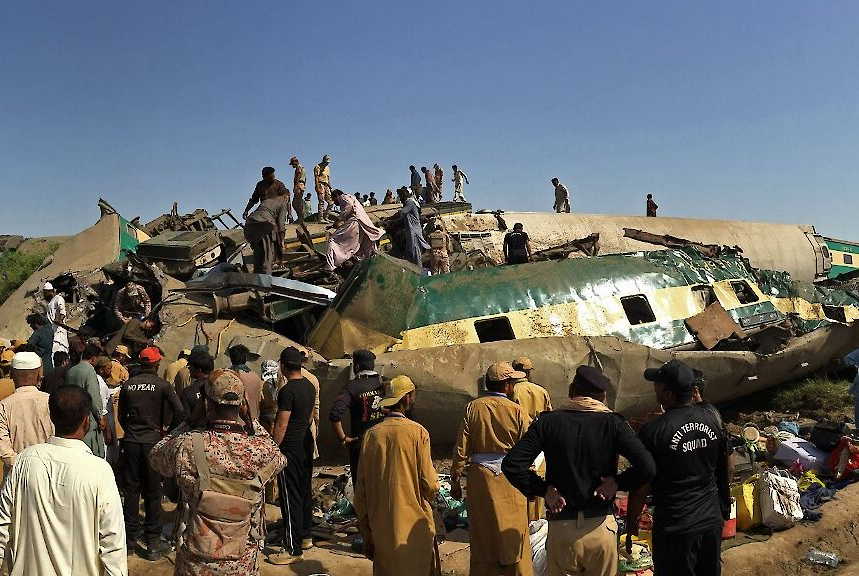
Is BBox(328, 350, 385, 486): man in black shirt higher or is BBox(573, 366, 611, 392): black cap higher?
BBox(573, 366, 611, 392): black cap

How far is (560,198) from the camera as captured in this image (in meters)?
27.2

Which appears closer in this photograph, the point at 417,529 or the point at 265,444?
the point at 265,444

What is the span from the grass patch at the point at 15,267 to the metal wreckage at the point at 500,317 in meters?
6.46

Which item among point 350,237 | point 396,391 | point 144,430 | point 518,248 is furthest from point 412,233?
point 396,391

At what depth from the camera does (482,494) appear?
4.98 metres

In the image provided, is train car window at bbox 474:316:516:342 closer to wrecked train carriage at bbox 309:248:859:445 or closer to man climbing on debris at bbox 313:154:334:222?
wrecked train carriage at bbox 309:248:859:445

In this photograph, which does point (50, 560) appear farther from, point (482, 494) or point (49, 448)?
point (482, 494)

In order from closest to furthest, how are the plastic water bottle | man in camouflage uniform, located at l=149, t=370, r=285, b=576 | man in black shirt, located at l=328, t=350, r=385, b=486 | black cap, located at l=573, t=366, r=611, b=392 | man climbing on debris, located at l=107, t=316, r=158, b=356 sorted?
man in camouflage uniform, located at l=149, t=370, r=285, b=576, black cap, located at l=573, t=366, r=611, b=392, man in black shirt, located at l=328, t=350, r=385, b=486, the plastic water bottle, man climbing on debris, located at l=107, t=316, r=158, b=356

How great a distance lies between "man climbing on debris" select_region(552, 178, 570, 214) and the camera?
2698 centimetres

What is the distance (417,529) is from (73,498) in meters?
2.12

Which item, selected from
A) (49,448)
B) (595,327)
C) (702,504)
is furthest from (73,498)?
(595,327)

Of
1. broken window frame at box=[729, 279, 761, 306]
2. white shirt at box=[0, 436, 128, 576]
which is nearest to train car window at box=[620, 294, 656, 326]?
broken window frame at box=[729, 279, 761, 306]

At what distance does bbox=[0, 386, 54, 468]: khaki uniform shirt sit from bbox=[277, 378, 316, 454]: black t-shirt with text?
68.0 inches

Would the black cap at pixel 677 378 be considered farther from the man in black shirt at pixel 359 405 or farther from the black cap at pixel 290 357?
the black cap at pixel 290 357
